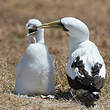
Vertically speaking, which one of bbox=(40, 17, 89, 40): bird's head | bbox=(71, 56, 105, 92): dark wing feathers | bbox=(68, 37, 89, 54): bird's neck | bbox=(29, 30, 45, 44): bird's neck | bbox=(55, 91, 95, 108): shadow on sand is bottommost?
bbox=(55, 91, 95, 108): shadow on sand

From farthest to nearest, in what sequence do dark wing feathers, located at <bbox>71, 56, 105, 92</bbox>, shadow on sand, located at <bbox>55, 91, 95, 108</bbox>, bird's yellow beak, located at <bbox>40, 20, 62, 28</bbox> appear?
bird's yellow beak, located at <bbox>40, 20, 62, 28</bbox>
shadow on sand, located at <bbox>55, 91, 95, 108</bbox>
dark wing feathers, located at <bbox>71, 56, 105, 92</bbox>

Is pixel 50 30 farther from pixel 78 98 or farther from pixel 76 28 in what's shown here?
pixel 78 98

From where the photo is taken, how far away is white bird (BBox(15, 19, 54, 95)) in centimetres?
758

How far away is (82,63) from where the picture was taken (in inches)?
286

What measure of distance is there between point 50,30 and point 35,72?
808cm

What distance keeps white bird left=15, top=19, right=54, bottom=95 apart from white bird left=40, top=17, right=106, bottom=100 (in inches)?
15.6

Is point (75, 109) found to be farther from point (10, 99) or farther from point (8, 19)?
point (8, 19)

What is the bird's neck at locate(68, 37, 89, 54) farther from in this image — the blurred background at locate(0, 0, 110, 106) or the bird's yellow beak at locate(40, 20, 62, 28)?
the blurred background at locate(0, 0, 110, 106)

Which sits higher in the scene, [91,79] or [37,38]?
[37,38]

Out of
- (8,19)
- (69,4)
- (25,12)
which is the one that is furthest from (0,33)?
(69,4)

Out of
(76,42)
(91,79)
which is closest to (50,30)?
(76,42)

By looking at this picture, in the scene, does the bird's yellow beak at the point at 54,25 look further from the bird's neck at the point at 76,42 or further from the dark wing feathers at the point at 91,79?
the dark wing feathers at the point at 91,79

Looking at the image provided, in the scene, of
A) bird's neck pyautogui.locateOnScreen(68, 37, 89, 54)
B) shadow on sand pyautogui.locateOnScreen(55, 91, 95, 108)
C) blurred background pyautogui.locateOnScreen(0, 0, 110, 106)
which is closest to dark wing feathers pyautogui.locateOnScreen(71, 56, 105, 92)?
shadow on sand pyautogui.locateOnScreen(55, 91, 95, 108)

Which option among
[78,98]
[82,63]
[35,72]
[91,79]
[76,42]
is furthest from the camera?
[76,42]
